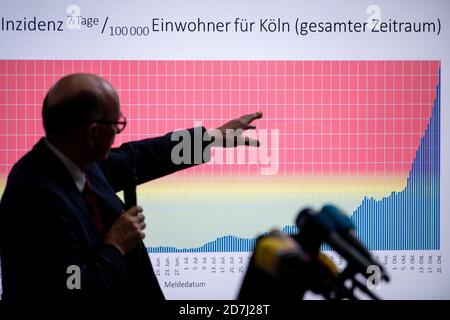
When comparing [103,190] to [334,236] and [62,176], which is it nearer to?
[62,176]

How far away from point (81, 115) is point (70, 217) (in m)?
0.30

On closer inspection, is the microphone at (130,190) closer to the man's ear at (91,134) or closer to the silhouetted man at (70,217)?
the silhouetted man at (70,217)

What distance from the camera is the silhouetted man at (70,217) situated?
170 centimetres

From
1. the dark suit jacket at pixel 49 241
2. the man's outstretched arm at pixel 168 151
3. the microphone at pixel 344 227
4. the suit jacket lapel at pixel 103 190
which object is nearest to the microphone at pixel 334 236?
the microphone at pixel 344 227

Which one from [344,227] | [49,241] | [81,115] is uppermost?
[81,115]

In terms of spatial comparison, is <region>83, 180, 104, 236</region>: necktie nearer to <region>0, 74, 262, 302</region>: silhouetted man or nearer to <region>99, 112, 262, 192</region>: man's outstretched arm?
<region>0, 74, 262, 302</region>: silhouetted man

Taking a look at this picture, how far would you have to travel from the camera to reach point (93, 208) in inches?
76.0

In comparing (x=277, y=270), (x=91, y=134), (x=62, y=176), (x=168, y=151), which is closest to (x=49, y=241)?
(x=62, y=176)

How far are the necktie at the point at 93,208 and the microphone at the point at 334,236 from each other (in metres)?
0.91

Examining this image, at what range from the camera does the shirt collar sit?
73.7 inches

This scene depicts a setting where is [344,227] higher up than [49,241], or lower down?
higher up

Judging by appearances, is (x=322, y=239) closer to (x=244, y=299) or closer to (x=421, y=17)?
(x=244, y=299)

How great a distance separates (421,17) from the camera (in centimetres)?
271
